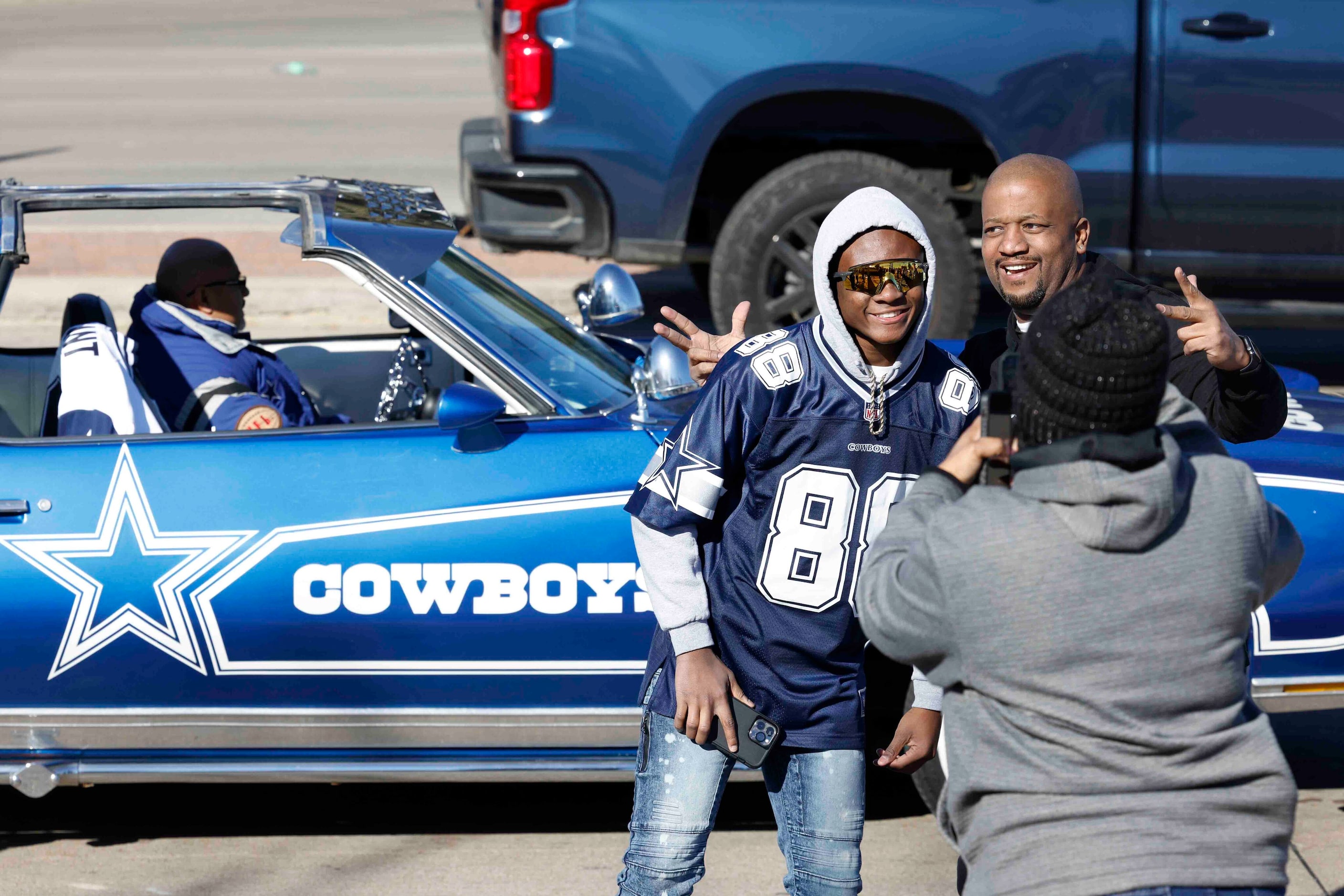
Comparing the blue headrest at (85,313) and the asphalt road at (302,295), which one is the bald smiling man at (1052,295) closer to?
the asphalt road at (302,295)

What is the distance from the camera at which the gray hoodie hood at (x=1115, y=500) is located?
179 cm

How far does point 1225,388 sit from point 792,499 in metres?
0.81

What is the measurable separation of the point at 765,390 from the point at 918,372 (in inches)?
11.3

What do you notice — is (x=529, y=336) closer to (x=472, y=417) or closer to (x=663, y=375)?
(x=663, y=375)

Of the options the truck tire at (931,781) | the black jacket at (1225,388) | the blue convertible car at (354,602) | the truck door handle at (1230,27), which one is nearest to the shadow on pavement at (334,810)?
the truck tire at (931,781)

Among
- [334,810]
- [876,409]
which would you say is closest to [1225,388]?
[876,409]

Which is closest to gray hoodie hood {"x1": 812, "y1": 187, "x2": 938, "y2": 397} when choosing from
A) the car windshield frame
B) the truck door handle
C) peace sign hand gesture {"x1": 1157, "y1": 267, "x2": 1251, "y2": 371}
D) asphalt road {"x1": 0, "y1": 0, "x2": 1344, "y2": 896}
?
peace sign hand gesture {"x1": 1157, "y1": 267, "x2": 1251, "y2": 371}

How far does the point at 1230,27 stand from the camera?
6.64m

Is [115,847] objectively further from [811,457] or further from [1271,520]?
[1271,520]

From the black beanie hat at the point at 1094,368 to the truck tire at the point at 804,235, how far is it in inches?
198

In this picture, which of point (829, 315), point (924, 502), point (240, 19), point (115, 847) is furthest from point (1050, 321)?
point (240, 19)

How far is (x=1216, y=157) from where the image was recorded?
22.2 ft

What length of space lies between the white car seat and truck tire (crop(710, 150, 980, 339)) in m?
3.47

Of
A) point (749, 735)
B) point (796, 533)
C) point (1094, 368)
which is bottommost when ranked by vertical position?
point (749, 735)
